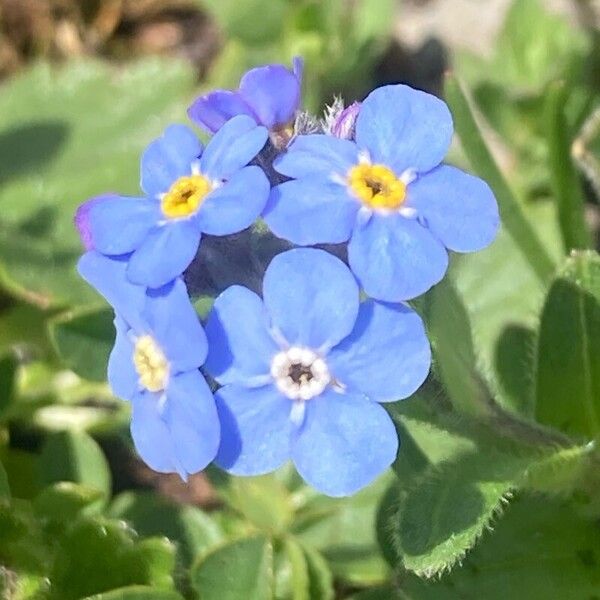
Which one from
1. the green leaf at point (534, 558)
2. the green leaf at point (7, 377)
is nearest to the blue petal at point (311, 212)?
the green leaf at point (534, 558)

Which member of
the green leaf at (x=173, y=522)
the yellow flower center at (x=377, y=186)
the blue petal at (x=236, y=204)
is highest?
the blue petal at (x=236, y=204)

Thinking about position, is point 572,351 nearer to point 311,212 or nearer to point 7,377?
point 311,212

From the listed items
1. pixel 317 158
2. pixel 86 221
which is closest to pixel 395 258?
pixel 317 158

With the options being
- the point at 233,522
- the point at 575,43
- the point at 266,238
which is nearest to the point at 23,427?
the point at 233,522

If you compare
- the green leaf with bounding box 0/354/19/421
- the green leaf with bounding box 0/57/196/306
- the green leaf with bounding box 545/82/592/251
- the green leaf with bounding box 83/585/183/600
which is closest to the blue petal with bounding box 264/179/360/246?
the green leaf with bounding box 83/585/183/600

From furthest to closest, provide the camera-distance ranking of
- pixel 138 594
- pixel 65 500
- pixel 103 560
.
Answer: pixel 65 500 → pixel 103 560 → pixel 138 594

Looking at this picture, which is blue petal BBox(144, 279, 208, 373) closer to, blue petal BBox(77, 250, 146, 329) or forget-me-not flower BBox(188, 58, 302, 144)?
blue petal BBox(77, 250, 146, 329)

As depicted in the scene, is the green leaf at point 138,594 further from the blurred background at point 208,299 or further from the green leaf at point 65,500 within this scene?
the green leaf at point 65,500
